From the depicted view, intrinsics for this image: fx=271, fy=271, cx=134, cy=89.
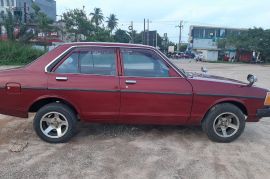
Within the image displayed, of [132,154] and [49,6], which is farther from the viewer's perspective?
[49,6]

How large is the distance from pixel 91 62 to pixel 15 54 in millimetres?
23407

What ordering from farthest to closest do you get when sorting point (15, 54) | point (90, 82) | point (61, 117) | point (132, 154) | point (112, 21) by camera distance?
A: point (112, 21) < point (15, 54) < point (61, 117) < point (90, 82) < point (132, 154)

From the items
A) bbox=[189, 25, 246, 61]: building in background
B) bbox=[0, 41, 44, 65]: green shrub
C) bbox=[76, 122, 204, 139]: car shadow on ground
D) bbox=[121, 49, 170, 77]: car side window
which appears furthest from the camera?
bbox=[189, 25, 246, 61]: building in background

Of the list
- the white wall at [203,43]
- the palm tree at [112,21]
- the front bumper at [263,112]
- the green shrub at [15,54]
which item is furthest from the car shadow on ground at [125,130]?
the palm tree at [112,21]

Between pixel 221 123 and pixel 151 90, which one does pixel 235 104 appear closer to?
pixel 221 123

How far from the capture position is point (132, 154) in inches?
166

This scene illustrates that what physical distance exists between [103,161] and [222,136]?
2.20 m

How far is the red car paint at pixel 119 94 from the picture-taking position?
4.39 meters

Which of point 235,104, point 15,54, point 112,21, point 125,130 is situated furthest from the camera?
point 112,21

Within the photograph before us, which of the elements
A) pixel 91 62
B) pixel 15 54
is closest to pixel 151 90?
pixel 91 62

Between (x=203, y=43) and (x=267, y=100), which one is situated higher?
(x=203, y=43)

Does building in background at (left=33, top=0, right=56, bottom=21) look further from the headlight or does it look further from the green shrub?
the headlight

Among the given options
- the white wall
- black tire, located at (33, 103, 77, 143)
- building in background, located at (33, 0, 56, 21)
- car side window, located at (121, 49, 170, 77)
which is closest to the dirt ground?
black tire, located at (33, 103, 77, 143)

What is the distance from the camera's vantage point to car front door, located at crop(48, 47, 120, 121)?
174 inches
